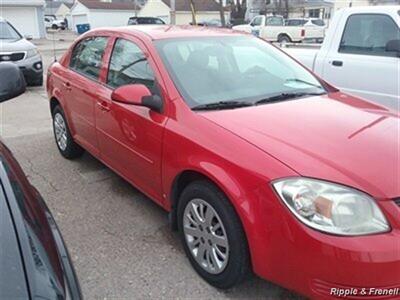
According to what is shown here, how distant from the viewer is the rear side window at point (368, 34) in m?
4.96

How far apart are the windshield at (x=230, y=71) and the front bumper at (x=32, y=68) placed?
25.0ft

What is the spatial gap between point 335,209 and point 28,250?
139 cm

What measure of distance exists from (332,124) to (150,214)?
177cm

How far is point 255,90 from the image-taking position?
10.4ft

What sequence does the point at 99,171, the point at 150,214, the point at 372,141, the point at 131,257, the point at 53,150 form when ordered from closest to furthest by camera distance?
the point at 372,141 < the point at 131,257 < the point at 150,214 < the point at 99,171 < the point at 53,150

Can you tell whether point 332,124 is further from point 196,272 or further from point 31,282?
point 31,282

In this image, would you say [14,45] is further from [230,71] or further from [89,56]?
[230,71]

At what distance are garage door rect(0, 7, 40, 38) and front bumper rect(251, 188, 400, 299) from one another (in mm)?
31618

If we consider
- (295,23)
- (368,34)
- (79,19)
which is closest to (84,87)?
(368,34)

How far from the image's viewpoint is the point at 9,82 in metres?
2.72

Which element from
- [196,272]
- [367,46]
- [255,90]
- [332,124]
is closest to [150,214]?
[196,272]

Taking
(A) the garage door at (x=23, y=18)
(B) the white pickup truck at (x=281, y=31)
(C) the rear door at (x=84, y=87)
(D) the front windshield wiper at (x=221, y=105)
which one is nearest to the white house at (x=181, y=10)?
(A) the garage door at (x=23, y=18)

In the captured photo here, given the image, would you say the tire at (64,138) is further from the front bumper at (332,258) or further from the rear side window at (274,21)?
the rear side window at (274,21)

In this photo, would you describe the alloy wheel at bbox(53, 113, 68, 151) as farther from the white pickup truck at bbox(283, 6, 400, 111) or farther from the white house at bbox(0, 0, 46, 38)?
the white house at bbox(0, 0, 46, 38)
